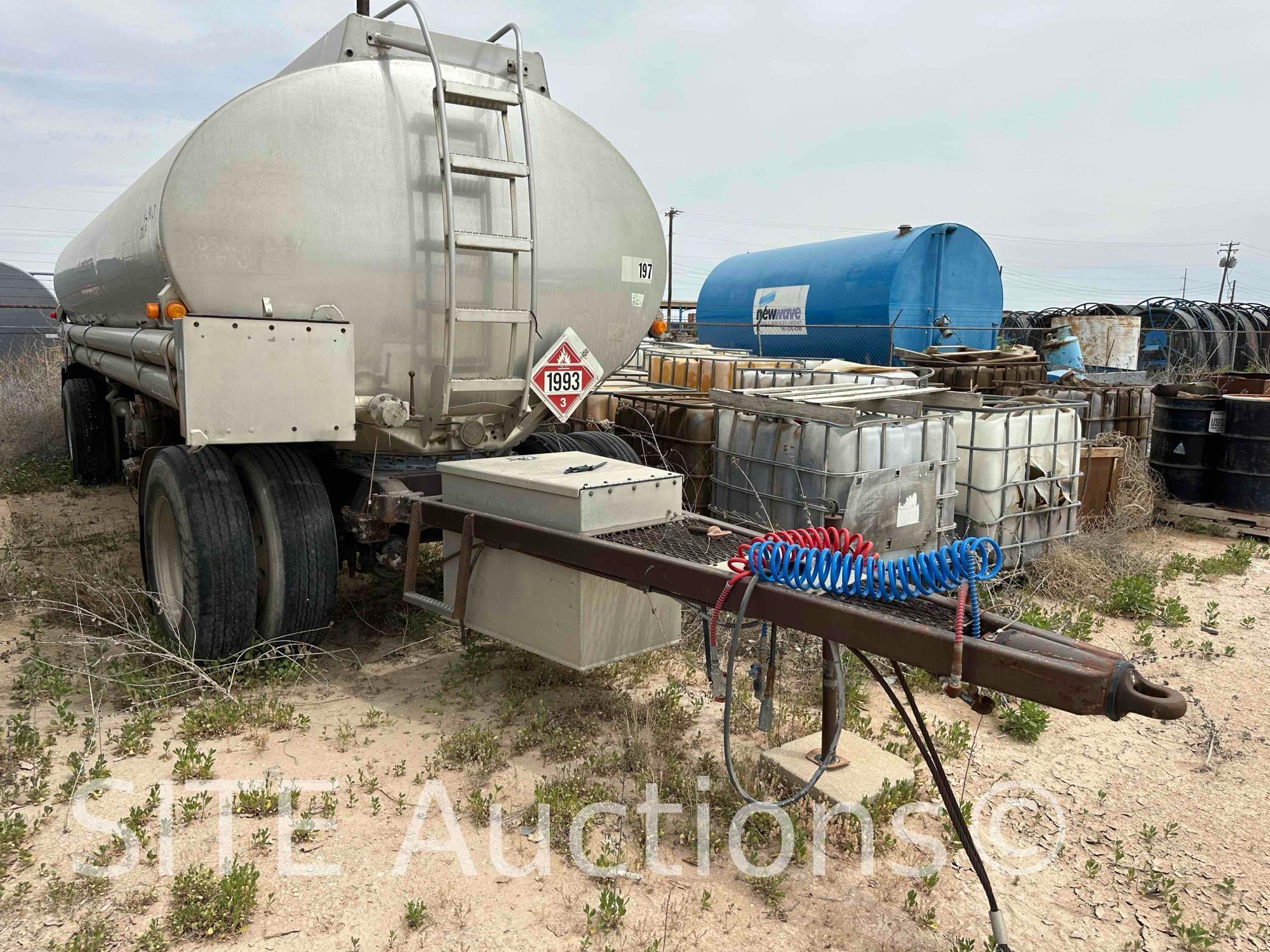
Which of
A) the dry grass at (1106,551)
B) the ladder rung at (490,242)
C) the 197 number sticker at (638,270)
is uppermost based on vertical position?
the ladder rung at (490,242)

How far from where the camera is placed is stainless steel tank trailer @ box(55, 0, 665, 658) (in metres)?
3.96

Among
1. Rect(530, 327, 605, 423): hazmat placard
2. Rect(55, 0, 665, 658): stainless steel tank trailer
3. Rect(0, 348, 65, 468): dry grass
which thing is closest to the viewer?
Rect(55, 0, 665, 658): stainless steel tank trailer

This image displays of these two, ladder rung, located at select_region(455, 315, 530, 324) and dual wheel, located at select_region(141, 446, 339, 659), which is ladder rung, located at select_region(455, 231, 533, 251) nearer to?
ladder rung, located at select_region(455, 315, 530, 324)

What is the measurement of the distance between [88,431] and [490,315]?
719 centimetres

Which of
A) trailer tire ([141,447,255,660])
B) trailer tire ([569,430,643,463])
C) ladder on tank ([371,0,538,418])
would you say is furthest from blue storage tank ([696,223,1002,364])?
trailer tire ([141,447,255,660])

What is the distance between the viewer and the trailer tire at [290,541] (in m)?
4.49

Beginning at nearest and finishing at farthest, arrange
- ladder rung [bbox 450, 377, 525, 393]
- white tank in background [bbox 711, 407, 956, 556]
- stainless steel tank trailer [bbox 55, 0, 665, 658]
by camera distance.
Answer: stainless steel tank trailer [bbox 55, 0, 665, 658], ladder rung [bbox 450, 377, 525, 393], white tank in background [bbox 711, 407, 956, 556]

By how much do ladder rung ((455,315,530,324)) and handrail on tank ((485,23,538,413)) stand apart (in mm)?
76

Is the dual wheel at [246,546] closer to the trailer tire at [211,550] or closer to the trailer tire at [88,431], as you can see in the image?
the trailer tire at [211,550]

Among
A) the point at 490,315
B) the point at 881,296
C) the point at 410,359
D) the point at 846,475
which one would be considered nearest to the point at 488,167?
the point at 490,315

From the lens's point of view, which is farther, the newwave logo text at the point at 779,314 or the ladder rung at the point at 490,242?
the newwave logo text at the point at 779,314

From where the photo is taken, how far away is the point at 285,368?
3914mm

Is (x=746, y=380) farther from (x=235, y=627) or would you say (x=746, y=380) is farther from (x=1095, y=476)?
(x=235, y=627)

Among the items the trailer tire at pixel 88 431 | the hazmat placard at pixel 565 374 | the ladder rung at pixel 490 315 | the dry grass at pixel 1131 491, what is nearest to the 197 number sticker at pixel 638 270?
the hazmat placard at pixel 565 374
